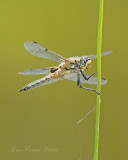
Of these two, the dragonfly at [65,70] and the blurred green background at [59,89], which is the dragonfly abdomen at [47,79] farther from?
the blurred green background at [59,89]

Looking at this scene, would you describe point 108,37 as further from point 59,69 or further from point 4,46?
point 59,69

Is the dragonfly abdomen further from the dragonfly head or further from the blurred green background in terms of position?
the blurred green background

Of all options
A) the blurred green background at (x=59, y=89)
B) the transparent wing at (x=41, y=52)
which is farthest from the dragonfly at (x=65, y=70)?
the blurred green background at (x=59, y=89)

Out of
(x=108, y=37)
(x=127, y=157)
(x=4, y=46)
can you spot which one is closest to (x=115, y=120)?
(x=127, y=157)

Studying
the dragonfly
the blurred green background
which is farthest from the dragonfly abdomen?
the blurred green background

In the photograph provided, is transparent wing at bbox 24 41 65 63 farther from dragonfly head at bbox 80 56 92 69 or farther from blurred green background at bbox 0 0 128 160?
blurred green background at bbox 0 0 128 160

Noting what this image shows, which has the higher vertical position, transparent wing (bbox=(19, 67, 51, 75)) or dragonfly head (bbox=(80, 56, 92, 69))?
dragonfly head (bbox=(80, 56, 92, 69))

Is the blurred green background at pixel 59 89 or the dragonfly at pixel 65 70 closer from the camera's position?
the dragonfly at pixel 65 70

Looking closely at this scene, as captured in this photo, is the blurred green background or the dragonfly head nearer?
the dragonfly head
